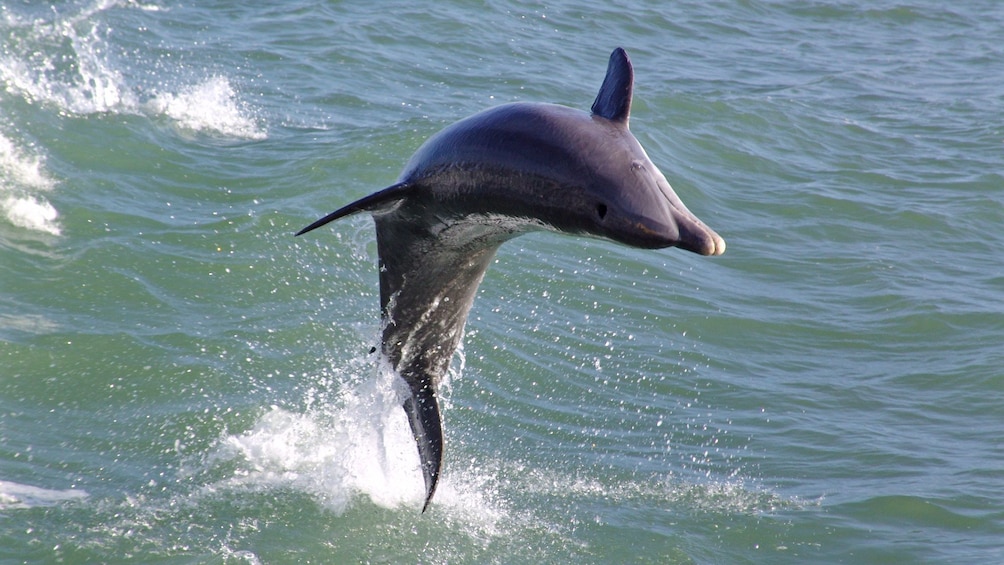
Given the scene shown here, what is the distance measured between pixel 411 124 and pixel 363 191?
2.61 metres

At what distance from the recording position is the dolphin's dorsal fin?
16.4ft

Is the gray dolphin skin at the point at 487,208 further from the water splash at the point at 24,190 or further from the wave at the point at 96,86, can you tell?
the wave at the point at 96,86

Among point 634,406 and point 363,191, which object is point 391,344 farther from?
point 363,191

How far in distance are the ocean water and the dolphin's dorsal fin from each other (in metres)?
2.72

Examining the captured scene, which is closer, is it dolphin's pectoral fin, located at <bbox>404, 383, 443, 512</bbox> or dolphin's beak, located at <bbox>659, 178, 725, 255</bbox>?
dolphin's beak, located at <bbox>659, 178, 725, 255</bbox>

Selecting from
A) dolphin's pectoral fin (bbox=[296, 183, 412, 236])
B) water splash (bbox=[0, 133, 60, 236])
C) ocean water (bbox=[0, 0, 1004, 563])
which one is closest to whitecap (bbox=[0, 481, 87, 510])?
ocean water (bbox=[0, 0, 1004, 563])

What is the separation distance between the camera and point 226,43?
18.4m

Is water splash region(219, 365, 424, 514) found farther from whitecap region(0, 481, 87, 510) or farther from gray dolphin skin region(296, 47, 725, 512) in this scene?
whitecap region(0, 481, 87, 510)

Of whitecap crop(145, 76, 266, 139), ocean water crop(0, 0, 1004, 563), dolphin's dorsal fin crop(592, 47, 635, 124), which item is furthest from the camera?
whitecap crop(145, 76, 266, 139)

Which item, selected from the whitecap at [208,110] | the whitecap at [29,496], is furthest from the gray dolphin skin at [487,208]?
the whitecap at [208,110]

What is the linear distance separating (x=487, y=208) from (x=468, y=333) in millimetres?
4895

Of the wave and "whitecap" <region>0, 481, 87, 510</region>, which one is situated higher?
the wave

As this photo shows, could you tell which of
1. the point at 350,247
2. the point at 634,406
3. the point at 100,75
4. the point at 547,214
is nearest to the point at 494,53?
the point at 100,75

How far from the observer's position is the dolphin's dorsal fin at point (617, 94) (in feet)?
16.4
